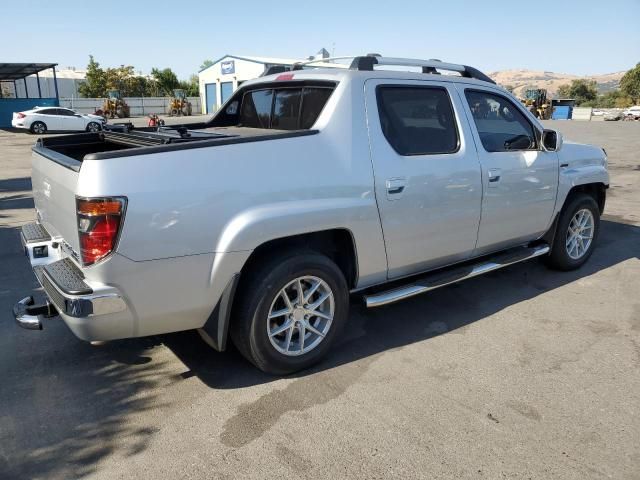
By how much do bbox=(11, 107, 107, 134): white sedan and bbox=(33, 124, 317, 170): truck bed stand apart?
2474 cm

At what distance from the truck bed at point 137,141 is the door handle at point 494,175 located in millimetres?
1657

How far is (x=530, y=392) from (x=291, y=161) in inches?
81.3

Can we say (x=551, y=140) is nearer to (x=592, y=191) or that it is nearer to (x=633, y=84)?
(x=592, y=191)

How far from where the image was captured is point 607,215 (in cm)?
822

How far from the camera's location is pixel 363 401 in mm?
3137

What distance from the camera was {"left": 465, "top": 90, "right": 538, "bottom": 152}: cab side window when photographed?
4.29 metres

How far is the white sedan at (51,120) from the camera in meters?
27.0

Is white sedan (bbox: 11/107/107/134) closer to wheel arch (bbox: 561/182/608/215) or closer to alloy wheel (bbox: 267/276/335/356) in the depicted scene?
wheel arch (bbox: 561/182/608/215)

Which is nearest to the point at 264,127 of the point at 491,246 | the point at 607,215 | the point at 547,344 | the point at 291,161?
the point at 291,161

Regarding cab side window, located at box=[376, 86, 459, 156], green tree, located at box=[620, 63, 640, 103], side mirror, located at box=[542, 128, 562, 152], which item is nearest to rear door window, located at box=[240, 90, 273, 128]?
cab side window, located at box=[376, 86, 459, 156]

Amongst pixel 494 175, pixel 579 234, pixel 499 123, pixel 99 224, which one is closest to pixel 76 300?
pixel 99 224

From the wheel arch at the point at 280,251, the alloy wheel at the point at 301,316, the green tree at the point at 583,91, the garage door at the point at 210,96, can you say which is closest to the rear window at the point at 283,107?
the wheel arch at the point at 280,251

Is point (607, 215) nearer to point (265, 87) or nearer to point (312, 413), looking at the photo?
point (265, 87)

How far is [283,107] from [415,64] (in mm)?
1115
